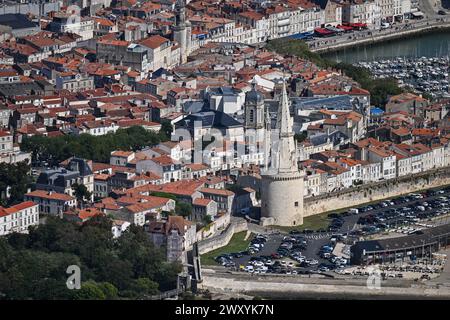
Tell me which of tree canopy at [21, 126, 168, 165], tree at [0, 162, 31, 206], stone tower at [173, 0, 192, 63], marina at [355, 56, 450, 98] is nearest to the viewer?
tree at [0, 162, 31, 206]

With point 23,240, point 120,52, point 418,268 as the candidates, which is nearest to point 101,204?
point 23,240

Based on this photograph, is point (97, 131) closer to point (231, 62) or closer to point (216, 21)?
point (231, 62)

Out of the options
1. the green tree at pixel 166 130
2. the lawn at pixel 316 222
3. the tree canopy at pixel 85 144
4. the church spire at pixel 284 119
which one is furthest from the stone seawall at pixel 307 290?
the green tree at pixel 166 130

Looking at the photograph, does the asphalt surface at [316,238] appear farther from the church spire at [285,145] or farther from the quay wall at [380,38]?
the quay wall at [380,38]

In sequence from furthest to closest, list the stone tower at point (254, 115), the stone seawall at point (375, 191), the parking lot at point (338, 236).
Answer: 1. the stone tower at point (254, 115)
2. the stone seawall at point (375, 191)
3. the parking lot at point (338, 236)

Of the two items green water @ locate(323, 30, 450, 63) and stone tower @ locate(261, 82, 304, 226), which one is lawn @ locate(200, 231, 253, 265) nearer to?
stone tower @ locate(261, 82, 304, 226)

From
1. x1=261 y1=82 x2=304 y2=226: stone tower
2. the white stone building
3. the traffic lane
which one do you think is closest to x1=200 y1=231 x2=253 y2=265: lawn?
x1=261 y1=82 x2=304 y2=226: stone tower
